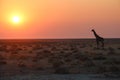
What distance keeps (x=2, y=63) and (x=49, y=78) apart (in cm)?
771

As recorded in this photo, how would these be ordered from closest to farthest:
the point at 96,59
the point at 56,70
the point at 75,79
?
the point at 75,79 → the point at 56,70 → the point at 96,59

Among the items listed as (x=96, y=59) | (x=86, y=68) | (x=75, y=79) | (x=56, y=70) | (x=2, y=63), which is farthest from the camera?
(x=96, y=59)

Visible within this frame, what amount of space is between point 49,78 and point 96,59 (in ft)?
32.3

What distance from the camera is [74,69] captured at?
20125 mm

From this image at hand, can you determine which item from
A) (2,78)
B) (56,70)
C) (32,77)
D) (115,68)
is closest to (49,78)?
(32,77)

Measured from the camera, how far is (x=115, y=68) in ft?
64.2

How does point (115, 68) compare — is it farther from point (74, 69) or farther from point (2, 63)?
point (2, 63)

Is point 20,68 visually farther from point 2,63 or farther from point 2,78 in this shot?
point 2,78

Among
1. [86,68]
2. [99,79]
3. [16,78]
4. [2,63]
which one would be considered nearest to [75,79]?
[99,79]

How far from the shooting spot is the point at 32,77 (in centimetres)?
1622

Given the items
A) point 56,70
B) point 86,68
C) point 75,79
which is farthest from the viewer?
point 86,68

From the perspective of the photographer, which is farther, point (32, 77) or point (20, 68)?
point (20, 68)

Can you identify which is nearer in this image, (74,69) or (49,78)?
(49,78)

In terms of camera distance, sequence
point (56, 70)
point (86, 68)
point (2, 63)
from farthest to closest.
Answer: point (2, 63) < point (86, 68) < point (56, 70)
